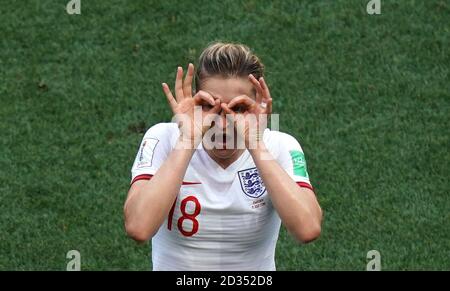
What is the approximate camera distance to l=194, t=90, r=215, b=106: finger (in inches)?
145

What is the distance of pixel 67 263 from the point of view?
6.65 meters

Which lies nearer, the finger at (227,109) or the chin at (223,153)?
the finger at (227,109)

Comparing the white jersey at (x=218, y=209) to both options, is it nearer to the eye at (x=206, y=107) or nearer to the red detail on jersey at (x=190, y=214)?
the red detail on jersey at (x=190, y=214)

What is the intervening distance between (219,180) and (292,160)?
12.4 inches

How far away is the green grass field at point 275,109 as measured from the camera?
269 inches

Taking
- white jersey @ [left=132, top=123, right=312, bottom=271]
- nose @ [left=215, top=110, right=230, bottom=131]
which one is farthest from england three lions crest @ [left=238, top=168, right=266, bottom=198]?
nose @ [left=215, top=110, right=230, bottom=131]

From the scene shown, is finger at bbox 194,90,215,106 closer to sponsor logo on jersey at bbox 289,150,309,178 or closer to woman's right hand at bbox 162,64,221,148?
woman's right hand at bbox 162,64,221,148

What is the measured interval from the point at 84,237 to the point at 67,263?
27 cm

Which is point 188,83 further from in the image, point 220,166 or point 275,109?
point 275,109

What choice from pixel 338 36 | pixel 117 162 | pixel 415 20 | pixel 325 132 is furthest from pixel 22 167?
pixel 415 20

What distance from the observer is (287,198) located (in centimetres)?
366

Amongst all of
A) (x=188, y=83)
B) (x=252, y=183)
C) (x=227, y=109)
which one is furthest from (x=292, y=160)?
(x=188, y=83)

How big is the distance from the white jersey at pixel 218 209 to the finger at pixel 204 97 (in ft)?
0.89

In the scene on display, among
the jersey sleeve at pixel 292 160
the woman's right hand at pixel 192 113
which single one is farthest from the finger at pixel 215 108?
the jersey sleeve at pixel 292 160
